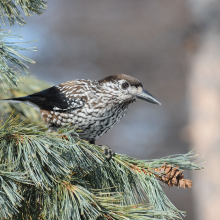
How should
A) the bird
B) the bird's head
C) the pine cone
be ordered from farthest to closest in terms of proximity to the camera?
the bird's head
the bird
the pine cone

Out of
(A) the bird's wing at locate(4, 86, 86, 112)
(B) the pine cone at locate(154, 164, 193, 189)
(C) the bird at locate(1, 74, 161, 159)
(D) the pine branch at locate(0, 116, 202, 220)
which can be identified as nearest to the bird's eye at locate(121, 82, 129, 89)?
(C) the bird at locate(1, 74, 161, 159)

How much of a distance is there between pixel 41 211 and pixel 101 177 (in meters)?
0.49

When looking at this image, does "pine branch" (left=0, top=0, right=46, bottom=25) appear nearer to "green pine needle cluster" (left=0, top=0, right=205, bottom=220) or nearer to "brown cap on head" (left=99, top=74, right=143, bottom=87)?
"green pine needle cluster" (left=0, top=0, right=205, bottom=220)

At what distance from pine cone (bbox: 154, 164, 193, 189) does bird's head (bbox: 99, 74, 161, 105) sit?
0.69 m

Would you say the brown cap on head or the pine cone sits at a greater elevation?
the brown cap on head

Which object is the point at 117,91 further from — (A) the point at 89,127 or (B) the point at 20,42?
(B) the point at 20,42

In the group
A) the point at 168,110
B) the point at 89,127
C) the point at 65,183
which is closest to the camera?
the point at 65,183

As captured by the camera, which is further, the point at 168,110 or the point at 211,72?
the point at 168,110

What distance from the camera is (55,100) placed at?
2.37 m

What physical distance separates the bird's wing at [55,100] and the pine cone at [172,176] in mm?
812

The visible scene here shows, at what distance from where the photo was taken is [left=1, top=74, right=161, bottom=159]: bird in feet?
7.18

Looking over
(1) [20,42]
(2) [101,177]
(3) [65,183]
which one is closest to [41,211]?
(3) [65,183]

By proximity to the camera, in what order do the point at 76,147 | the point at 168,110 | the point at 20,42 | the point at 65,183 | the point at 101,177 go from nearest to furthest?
the point at 65,183 → the point at 76,147 → the point at 20,42 → the point at 101,177 → the point at 168,110

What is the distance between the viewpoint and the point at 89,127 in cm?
218
